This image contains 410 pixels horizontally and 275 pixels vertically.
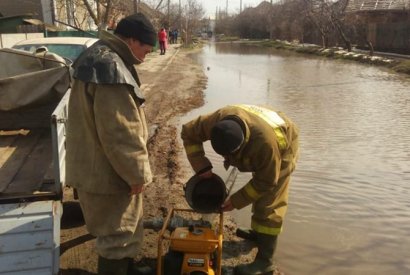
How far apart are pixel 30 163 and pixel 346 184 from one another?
4.23 metres

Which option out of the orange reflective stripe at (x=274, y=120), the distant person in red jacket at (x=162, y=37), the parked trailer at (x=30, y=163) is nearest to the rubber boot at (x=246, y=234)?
the orange reflective stripe at (x=274, y=120)

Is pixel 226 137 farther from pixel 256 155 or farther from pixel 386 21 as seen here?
pixel 386 21

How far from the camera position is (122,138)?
289cm

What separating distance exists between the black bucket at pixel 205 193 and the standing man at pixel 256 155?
0.06 meters

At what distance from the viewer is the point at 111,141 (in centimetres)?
289

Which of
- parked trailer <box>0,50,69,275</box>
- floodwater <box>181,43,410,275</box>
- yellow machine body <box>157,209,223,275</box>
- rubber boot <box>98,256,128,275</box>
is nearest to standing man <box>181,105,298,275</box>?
yellow machine body <box>157,209,223,275</box>

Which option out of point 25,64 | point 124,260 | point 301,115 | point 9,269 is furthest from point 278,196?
point 301,115

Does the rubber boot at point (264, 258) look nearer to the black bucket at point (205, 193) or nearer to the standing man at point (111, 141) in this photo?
the black bucket at point (205, 193)

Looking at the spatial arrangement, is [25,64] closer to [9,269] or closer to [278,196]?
[9,269]

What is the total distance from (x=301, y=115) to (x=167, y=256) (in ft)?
28.3

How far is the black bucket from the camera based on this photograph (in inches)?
144

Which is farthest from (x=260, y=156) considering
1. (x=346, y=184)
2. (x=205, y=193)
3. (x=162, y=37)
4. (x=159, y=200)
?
(x=162, y=37)

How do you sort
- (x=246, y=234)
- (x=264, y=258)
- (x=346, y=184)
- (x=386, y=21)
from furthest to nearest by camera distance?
(x=386, y=21) → (x=346, y=184) → (x=246, y=234) → (x=264, y=258)

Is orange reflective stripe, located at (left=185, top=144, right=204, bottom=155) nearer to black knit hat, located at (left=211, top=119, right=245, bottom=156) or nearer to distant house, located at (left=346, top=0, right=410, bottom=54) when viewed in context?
black knit hat, located at (left=211, top=119, right=245, bottom=156)
